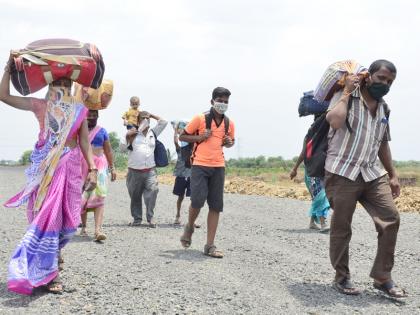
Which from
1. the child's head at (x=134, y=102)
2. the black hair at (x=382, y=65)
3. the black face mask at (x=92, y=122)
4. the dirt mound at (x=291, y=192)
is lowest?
the dirt mound at (x=291, y=192)

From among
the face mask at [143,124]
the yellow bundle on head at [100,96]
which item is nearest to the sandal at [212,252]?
the yellow bundle on head at [100,96]

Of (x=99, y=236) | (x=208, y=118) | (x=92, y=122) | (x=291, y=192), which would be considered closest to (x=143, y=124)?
(x=92, y=122)

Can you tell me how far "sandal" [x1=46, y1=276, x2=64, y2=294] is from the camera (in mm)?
5496

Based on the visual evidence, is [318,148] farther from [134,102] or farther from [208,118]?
[134,102]

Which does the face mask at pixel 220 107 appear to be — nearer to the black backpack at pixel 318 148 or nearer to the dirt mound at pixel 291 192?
the black backpack at pixel 318 148

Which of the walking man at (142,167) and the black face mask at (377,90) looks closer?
the black face mask at (377,90)

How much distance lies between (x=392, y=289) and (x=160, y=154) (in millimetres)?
5931

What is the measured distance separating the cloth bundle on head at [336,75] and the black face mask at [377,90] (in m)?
0.13

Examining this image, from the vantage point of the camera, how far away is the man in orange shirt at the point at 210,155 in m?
7.53

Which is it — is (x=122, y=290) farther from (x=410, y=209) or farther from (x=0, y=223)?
(x=410, y=209)

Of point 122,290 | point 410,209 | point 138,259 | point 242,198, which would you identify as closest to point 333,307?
point 122,290

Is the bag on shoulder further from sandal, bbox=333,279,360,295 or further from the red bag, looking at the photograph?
sandal, bbox=333,279,360,295

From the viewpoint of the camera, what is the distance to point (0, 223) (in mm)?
10664

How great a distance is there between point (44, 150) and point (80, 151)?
42cm
